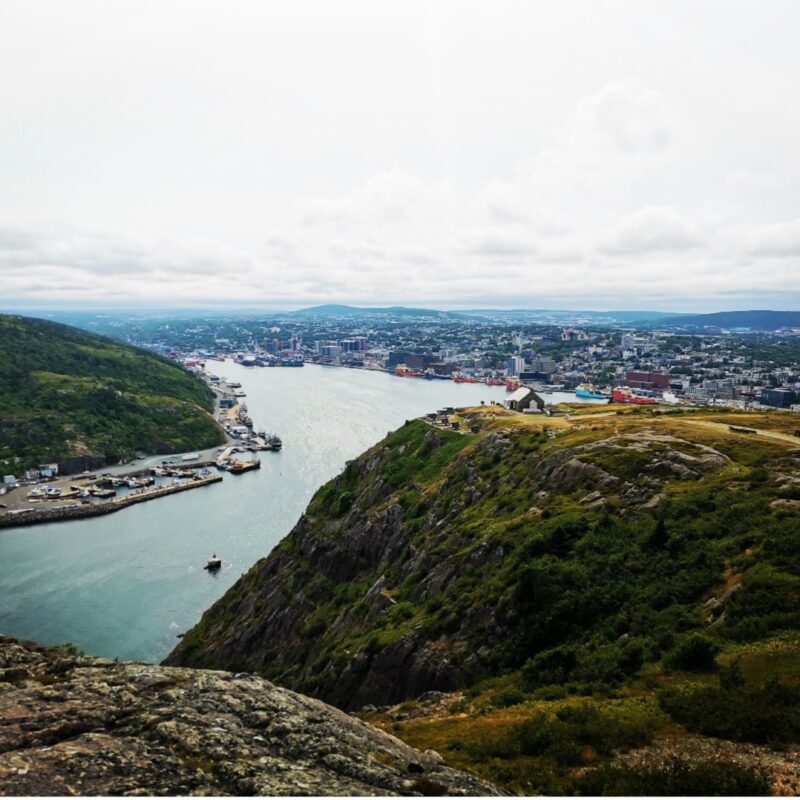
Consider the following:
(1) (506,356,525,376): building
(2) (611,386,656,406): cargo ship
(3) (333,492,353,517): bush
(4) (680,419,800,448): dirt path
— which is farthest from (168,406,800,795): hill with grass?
(1) (506,356,525,376): building

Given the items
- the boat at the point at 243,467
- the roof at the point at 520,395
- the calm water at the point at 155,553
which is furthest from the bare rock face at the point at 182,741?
the boat at the point at 243,467

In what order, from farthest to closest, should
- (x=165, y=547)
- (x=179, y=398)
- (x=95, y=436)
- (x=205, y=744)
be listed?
(x=179, y=398) < (x=95, y=436) < (x=165, y=547) < (x=205, y=744)

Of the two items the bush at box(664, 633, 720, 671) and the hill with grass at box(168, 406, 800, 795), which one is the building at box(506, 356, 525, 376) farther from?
the bush at box(664, 633, 720, 671)

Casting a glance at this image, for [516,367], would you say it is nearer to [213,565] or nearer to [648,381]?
[648,381]

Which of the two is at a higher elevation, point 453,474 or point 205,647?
point 453,474

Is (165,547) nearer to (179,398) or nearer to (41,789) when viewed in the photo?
(41,789)

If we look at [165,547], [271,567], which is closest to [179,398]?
[165,547]

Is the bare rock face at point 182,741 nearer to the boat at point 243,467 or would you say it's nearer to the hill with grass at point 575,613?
the hill with grass at point 575,613
